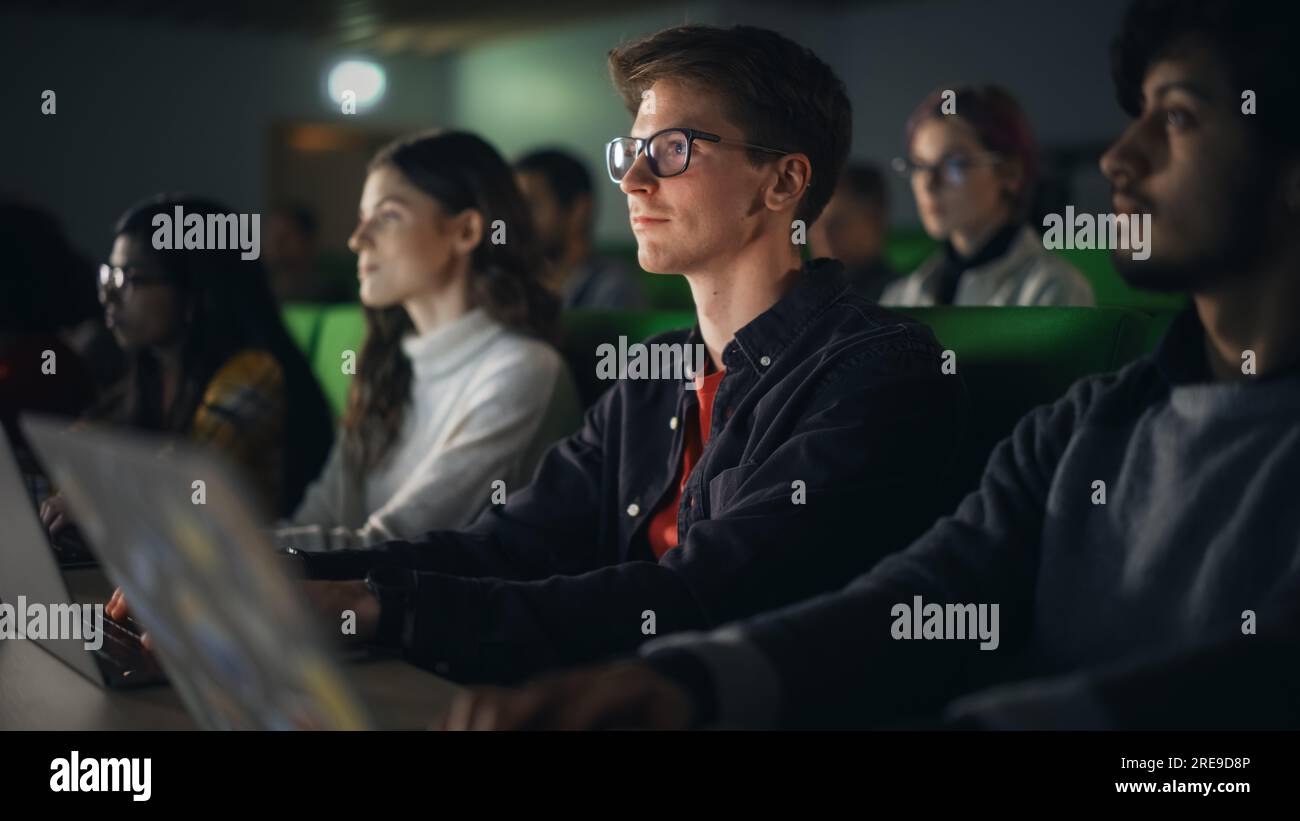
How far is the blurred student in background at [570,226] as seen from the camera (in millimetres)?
4070

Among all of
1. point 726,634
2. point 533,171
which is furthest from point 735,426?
point 533,171

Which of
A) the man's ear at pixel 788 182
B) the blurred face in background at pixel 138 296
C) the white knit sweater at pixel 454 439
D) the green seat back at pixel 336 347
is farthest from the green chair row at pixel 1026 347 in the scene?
the green seat back at pixel 336 347

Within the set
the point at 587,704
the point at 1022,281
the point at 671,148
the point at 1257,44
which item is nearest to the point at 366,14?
the point at 1022,281

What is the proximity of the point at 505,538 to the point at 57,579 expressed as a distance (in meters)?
0.65

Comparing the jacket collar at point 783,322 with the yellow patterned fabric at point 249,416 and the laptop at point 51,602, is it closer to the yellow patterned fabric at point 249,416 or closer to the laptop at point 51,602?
the laptop at point 51,602

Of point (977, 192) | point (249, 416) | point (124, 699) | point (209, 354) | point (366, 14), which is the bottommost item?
point (124, 699)

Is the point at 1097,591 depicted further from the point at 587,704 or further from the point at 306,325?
the point at 306,325

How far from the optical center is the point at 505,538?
5.28 ft

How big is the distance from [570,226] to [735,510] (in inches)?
118

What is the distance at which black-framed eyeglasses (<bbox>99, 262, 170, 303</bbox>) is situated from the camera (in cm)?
223

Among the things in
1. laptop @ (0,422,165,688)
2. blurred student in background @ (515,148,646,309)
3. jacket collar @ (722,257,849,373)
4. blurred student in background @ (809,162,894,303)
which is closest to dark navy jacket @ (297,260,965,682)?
jacket collar @ (722,257,849,373)

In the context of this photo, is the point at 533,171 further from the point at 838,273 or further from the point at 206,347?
the point at 838,273

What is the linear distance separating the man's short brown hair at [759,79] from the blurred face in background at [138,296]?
3.66 ft

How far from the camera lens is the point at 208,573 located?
2.05ft
